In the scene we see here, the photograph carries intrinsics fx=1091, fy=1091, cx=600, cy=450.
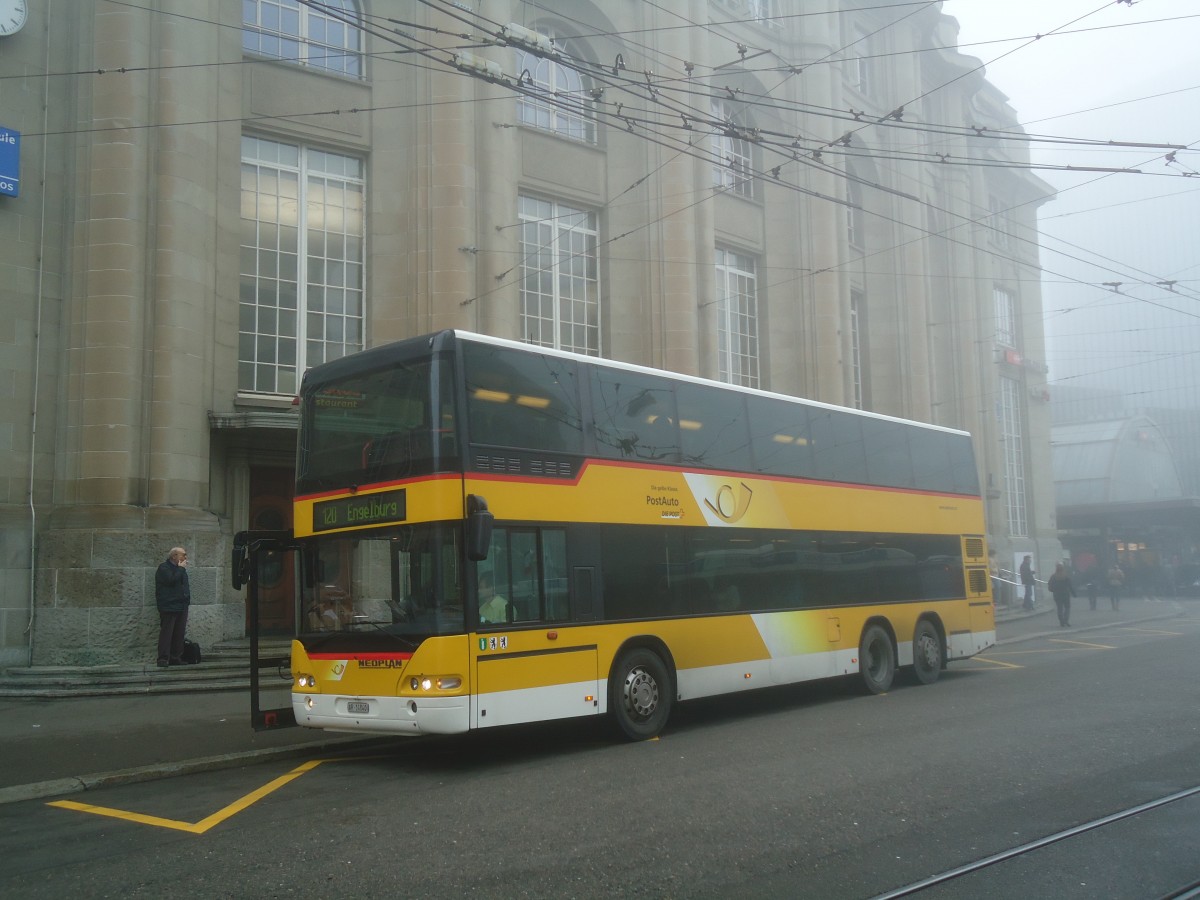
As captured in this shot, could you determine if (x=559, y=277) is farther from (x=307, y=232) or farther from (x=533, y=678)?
(x=533, y=678)

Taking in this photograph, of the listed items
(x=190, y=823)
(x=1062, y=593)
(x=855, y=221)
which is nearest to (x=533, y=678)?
(x=190, y=823)

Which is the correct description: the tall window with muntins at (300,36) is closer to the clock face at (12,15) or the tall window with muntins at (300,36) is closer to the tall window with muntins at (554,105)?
the clock face at (12,15)

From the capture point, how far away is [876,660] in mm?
15211

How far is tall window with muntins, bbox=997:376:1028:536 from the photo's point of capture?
41919 mm

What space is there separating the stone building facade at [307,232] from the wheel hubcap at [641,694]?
6929 millimetres

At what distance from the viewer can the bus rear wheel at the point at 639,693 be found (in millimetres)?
10891

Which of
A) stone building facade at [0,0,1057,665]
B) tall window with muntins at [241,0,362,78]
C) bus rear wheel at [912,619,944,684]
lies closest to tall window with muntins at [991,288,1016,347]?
stone building facade at [0,0,1057,665]

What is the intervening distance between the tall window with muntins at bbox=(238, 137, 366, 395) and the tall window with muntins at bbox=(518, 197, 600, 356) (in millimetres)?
3673

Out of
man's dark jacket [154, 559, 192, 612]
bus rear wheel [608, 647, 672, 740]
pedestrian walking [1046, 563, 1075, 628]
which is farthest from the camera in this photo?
pedestrian walking [1046, 563, 1075, 628]

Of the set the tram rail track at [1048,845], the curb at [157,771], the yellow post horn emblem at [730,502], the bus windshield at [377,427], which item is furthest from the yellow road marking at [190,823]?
the yellow post horn emblem at [730,502]

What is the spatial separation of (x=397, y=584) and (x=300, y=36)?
1345 centimetres

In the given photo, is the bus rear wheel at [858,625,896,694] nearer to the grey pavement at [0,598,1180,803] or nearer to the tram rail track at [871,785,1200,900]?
the grey pavement at [0,598,1180,803]

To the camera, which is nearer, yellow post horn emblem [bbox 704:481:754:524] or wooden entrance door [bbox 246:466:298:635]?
yellow post horn emblem [bbox 704:481:754:524]

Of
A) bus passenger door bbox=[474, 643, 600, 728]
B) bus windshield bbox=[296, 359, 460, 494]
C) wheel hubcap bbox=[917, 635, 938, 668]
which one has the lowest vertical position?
wheel hubcap bbox=[917, 635, 938, 668]
